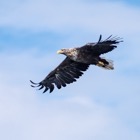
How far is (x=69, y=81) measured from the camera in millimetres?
32625

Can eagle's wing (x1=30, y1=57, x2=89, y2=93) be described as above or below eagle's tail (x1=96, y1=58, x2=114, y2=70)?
above

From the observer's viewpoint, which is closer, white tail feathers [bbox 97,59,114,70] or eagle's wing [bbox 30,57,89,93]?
white tail feathers [bbox 97,59,114,70]

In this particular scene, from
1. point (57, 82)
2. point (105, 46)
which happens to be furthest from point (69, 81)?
point (105, 46)

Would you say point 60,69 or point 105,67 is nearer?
point 105,67

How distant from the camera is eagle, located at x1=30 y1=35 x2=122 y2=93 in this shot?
3045 centimetres

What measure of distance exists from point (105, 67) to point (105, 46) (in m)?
0.88

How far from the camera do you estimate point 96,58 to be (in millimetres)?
30766

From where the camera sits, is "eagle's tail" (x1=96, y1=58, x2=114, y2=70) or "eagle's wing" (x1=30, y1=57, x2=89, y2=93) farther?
"eagle's wing" (x1=30, y1=57, x2=89, y2=93)

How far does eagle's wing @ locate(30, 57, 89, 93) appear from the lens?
32.5 metres

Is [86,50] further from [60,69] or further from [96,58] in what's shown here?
[60,69]

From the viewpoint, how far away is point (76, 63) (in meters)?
32.6

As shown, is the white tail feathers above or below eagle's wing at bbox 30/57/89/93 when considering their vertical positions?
below

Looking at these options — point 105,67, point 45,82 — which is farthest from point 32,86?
point 105,67

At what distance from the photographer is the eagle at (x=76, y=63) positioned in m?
30.5
